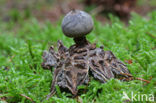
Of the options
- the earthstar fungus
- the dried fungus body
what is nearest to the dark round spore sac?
the earthstar fungus

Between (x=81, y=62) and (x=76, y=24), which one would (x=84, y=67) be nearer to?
(x=81, y=62)

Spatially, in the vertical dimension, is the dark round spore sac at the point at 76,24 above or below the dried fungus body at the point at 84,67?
above

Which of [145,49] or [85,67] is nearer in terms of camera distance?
[85,67]


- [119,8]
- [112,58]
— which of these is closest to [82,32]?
[112,58]

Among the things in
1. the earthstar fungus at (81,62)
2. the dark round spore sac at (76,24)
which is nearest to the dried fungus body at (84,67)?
the earthstar fungus at (81,62)

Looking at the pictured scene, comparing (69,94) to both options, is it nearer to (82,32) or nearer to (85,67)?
(85,67)

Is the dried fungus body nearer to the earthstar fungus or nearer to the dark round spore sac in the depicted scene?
the earthstar fungus

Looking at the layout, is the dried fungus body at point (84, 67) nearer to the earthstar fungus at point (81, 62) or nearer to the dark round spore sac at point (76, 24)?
the earthstar fungus at point (81, 62)

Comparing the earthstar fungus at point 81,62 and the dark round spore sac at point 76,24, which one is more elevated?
the dark round spore sac at point 76,24
